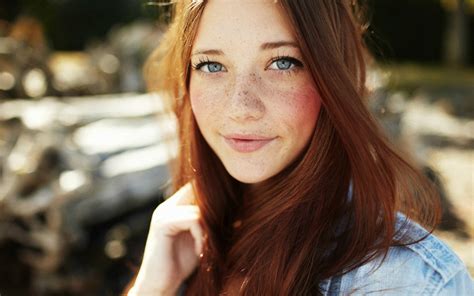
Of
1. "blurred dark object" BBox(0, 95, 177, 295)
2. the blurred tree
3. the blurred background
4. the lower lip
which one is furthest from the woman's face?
the blurred tree

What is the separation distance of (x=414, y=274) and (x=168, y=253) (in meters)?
0.77

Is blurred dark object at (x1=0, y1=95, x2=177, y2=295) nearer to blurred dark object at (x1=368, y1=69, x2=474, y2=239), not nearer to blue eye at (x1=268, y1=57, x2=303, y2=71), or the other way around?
blurred dark object at (x1=368, y1=69, x2=474, y2=239)

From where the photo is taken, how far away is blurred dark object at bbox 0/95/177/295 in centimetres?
405

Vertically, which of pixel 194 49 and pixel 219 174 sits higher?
pixel 194 49

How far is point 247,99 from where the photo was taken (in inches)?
60.7

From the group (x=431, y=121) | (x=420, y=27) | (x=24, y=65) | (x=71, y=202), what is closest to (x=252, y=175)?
(x=71, y=202)

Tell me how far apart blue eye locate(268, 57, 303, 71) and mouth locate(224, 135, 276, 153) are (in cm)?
18

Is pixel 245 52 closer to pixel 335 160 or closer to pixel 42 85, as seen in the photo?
pixel 335 160

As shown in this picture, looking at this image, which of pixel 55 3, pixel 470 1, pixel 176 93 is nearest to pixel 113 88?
pixel 176 93

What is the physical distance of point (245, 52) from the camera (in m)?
1.54

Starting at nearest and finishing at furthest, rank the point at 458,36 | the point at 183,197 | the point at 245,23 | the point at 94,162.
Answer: the point at 245,23
the point at 183,197
the point at 94,162
the point at 458,36

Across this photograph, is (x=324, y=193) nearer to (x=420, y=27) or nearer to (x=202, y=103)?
(x=202, y=103)

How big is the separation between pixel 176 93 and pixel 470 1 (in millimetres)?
18864

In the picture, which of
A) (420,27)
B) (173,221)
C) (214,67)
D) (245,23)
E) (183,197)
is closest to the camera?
(245,23)
